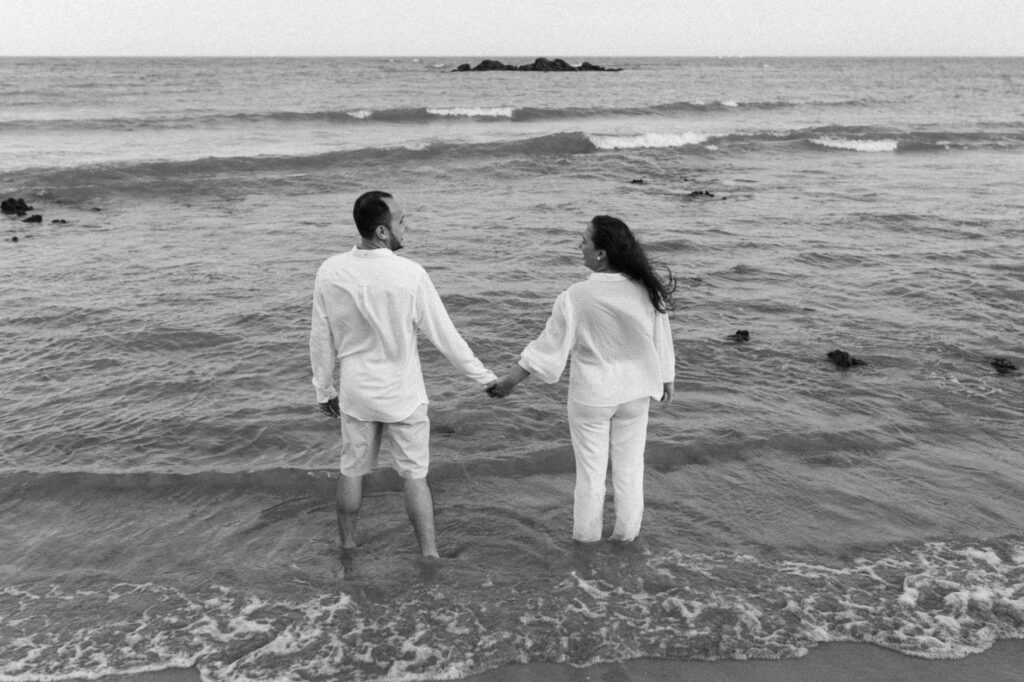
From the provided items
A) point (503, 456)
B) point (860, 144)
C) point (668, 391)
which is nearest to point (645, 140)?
point (860, 144)

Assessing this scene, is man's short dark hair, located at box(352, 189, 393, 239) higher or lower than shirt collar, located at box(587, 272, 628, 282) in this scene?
higher

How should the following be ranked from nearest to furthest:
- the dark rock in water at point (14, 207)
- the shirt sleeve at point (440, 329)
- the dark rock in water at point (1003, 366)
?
the shirt sleeve at point (440, 329) → the dark rock in water at point (1003, 366) → the dark rock in water at point (14, 207)

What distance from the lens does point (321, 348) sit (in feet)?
14.3

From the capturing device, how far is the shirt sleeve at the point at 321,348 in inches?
169

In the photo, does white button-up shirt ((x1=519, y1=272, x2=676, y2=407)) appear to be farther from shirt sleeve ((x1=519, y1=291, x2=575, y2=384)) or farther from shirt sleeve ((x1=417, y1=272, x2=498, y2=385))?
shirt sleeve ((x1=417, y1=272, x2=498, y2=385))

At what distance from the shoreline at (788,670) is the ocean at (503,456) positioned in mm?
69

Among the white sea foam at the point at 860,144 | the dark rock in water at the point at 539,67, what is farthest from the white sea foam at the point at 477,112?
the dark rock in water at the point at 539,67

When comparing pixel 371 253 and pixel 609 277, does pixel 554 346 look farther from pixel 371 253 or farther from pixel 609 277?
pixel 371 253

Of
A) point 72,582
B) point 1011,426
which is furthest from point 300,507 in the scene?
point 1011,426

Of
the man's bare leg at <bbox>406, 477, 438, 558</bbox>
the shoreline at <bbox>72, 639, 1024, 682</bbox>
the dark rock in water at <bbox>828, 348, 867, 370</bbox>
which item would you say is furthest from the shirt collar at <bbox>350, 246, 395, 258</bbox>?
the dark rock in water at <bbox>828, 348, 867, 370</bbox>

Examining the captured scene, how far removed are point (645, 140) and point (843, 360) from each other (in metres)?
21.5

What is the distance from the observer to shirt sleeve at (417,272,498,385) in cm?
420

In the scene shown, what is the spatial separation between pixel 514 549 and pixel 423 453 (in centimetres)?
91

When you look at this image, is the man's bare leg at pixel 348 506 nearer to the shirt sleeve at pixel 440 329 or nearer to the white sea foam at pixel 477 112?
the shirt sleeve at pixel 440 329
